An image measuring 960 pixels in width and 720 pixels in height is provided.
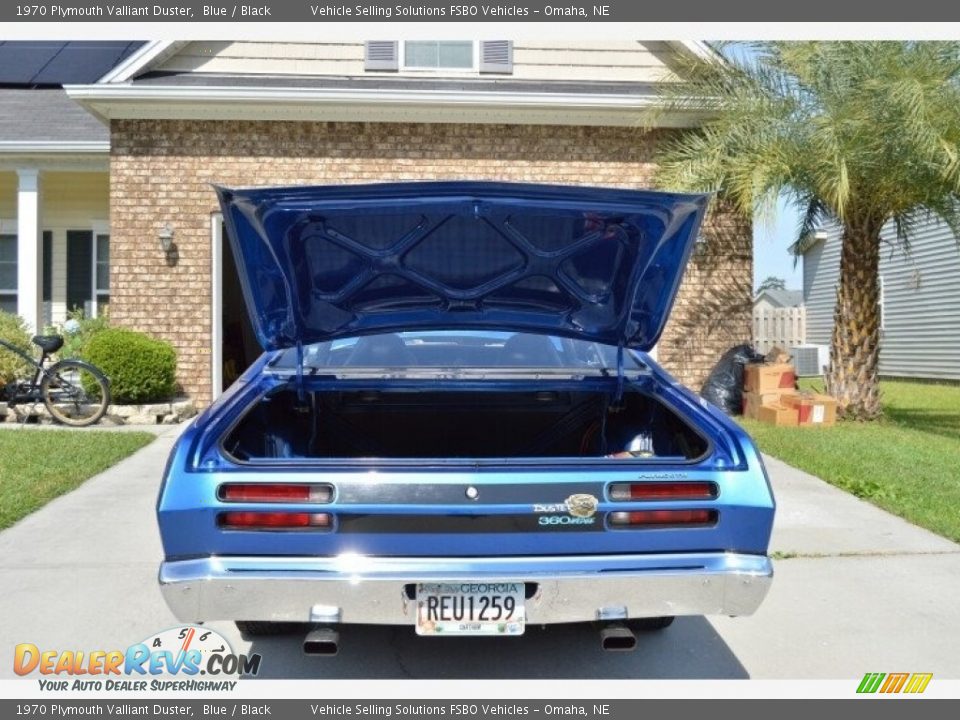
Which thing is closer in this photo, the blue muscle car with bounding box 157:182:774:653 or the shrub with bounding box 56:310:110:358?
the blue muscle car with bounding box 157:182:774:653

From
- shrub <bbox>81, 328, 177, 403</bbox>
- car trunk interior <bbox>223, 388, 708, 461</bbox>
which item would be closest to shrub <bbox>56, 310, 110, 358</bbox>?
shrub <bbox>81, 328, 177, 403</bbox>

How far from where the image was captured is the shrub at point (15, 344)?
33.8 ft

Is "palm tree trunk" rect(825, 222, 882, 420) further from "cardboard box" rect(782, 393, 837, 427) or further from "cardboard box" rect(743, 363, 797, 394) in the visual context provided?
"cardboard box" rect(743, 363, 797, 394)

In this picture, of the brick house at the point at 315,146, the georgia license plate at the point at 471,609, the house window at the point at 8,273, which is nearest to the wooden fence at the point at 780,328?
the brick house at the point at 315,146

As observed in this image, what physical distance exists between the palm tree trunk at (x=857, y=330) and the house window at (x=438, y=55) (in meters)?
5.30

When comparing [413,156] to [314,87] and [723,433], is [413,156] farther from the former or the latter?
[723,433]

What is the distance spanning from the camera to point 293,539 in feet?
9.66

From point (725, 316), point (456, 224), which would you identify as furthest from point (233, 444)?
point (725, 316)

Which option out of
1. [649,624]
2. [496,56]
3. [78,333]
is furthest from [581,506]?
[78,333]

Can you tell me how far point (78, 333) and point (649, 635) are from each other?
9921mm

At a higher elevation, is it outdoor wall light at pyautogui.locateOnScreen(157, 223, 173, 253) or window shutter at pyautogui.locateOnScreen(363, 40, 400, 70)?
window shutter at pyautogui.locateOnScreen(363, 40, 400, 70)

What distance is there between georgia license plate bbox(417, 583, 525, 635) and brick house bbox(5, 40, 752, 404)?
870cm

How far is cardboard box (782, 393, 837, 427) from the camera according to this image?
10438 millimetres

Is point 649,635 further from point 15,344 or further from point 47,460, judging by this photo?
point 15,344
